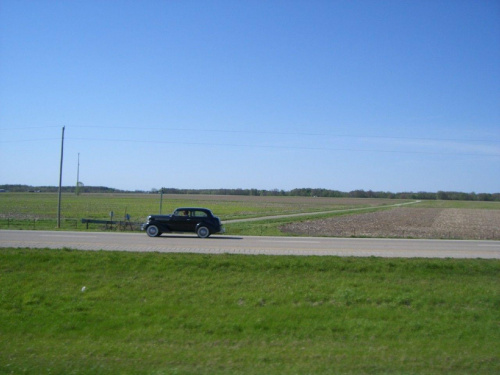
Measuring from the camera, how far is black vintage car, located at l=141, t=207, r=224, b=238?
25234 mm

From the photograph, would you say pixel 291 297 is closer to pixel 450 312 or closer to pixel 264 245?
pixel 450 312

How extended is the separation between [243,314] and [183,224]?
1580 cm

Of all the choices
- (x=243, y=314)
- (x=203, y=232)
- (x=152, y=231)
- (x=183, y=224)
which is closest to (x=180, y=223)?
(x=183, y=224)

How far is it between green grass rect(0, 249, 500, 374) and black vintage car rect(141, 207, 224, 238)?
10.0 m

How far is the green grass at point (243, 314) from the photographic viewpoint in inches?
293

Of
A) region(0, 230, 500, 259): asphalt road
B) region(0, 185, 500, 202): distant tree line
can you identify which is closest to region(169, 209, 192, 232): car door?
region(0, 230, 500, 259): asphalt road

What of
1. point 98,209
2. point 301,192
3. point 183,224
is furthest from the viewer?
point 301,192

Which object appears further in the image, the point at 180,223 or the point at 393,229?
the point at 393,229

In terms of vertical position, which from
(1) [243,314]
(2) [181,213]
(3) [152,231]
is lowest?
(1) [243,314]

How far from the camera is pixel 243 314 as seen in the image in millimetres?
10016

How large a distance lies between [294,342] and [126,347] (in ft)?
9.33

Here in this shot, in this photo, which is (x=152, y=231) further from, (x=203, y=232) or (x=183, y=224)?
(x=203, y=232)

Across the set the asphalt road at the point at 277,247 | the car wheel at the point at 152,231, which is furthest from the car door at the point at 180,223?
the asphalt road at the point at 277,247

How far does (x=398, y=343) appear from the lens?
8.51 m
